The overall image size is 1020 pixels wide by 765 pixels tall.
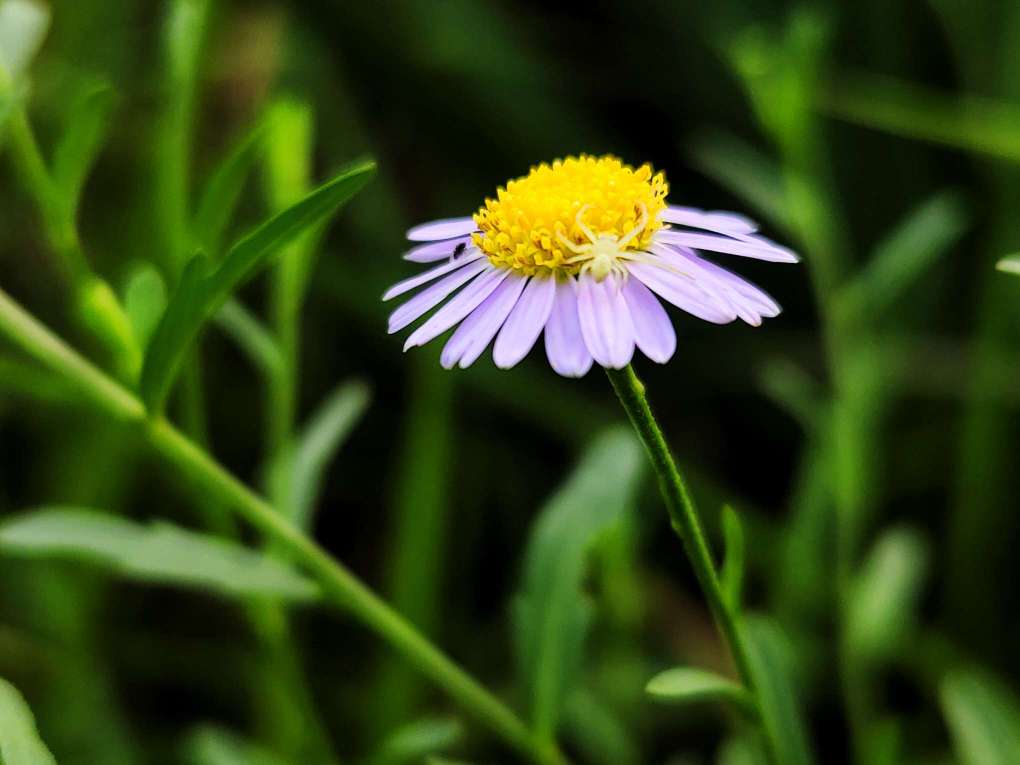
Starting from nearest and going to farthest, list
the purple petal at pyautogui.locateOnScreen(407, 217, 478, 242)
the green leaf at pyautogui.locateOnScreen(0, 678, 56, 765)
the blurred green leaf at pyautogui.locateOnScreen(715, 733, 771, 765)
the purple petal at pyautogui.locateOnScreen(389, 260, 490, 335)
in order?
the green leaf at pyautogui.locateOnScreen(0, 678, 56, 765) < the purple petal at pyautogui.locateOnScreen(389, 260, 490, 335) < the purple petal at pyautogui.locateOnScreen(407, 217, 478, 242) < the blurred green leaf at pyautogui.locateOnScreen(715, 733, 771, 765)

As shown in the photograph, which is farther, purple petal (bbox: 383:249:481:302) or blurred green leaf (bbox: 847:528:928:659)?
blurred green leaf (bbox: 847:528:928:659)

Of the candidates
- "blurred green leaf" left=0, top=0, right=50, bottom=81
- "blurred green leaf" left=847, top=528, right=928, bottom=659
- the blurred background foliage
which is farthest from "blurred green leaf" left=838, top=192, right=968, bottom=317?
"blurred green leaf" left=0, top=0, right=50, bottom=81

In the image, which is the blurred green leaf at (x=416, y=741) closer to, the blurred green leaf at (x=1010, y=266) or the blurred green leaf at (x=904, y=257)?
the blurred green leaf at (x=1010, y=266)

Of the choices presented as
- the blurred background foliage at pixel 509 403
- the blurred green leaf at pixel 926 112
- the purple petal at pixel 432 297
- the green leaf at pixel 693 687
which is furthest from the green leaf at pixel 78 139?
the blurred green leaf at pixel 926 112

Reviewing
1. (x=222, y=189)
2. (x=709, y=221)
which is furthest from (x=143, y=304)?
(x=709, y=221)

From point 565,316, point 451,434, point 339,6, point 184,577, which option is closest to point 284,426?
point 184,577

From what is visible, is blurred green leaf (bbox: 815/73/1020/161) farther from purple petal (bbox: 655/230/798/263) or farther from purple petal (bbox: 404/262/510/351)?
purple petal (bbox: 404/262/510/351)
